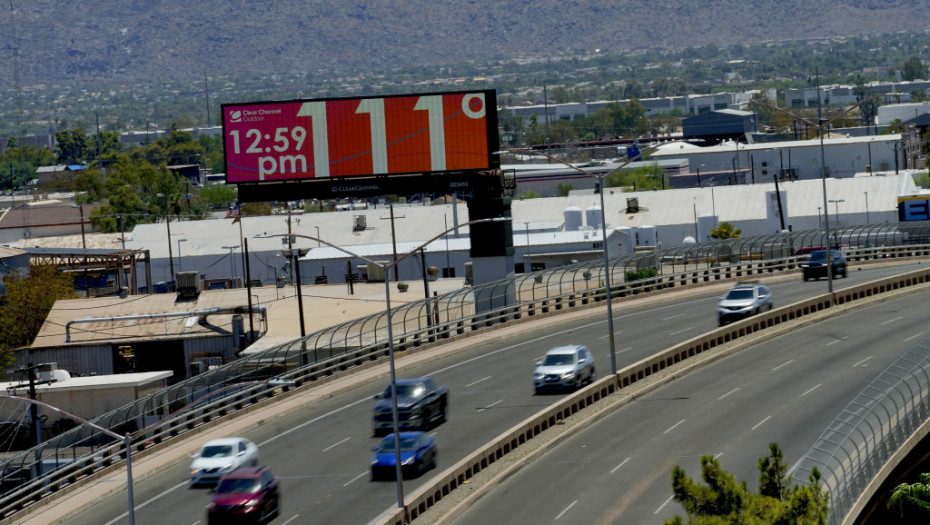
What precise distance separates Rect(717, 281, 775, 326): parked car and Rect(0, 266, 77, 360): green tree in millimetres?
50736

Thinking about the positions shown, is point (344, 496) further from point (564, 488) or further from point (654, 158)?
point (654, 158)

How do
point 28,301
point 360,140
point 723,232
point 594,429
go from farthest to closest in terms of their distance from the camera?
point 723,232
point 28,301
point 360,140
point 594,429

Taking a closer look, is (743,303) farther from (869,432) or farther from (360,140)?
(869,432)

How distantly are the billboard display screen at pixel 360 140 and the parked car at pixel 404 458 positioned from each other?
3453 cm

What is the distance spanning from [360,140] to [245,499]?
40.2 metres

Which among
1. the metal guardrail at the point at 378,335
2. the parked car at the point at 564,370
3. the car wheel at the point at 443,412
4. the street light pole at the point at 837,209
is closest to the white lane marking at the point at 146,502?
the metal guardrail at the point at 378,335

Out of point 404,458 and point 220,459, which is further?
point 220,459

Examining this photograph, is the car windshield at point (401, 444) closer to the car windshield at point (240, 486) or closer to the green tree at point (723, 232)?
the car windshield at point (240, 486)

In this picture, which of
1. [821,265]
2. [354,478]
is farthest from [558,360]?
[821,265]

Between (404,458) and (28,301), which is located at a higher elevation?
(28,301)

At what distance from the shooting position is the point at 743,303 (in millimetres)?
64000

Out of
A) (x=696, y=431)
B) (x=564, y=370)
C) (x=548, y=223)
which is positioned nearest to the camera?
Result: (x=696, y=431)

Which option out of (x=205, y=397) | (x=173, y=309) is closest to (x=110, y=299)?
(x=173, y=309)

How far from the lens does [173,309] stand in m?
86.9
